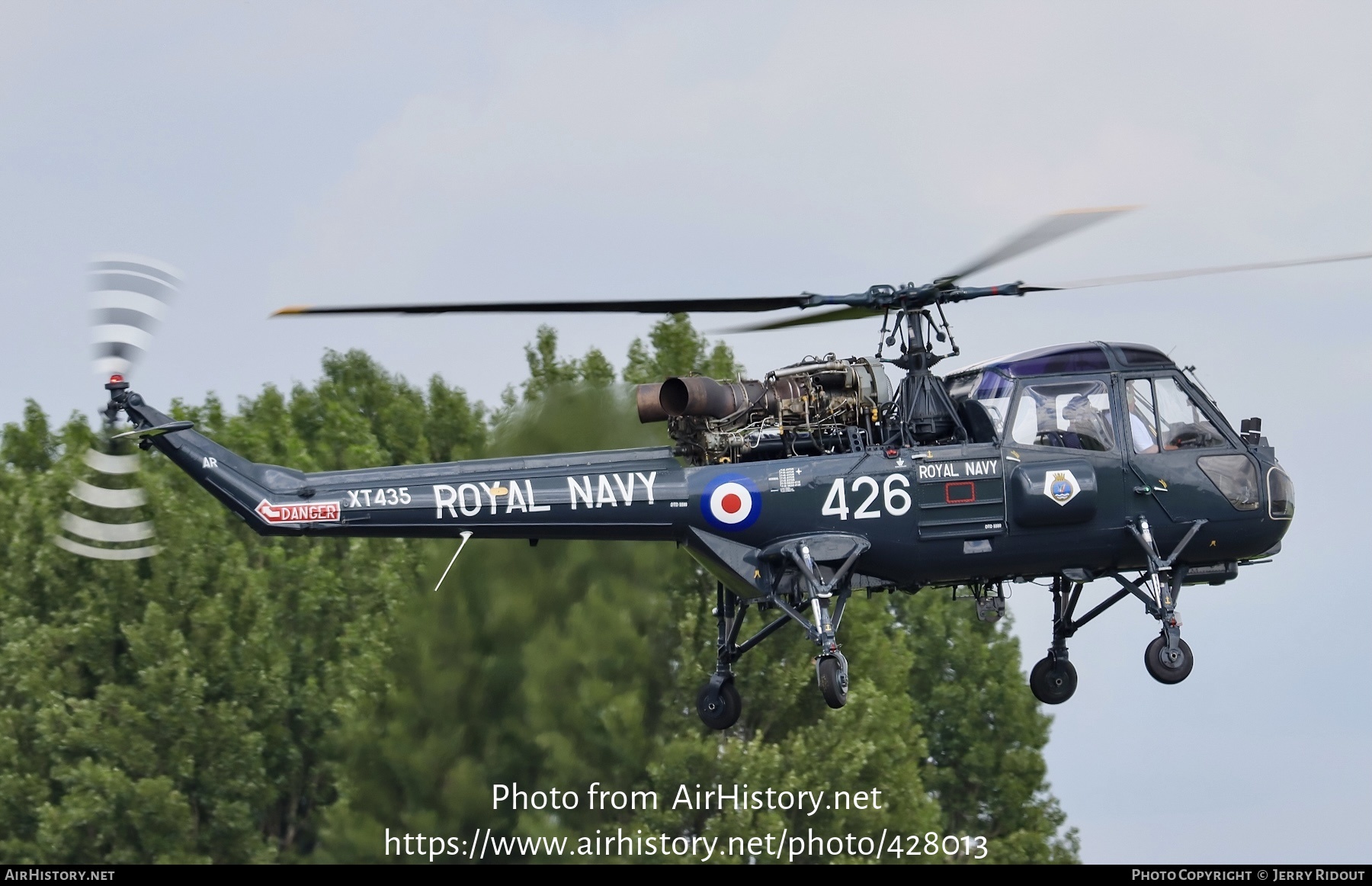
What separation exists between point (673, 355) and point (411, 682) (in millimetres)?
10558

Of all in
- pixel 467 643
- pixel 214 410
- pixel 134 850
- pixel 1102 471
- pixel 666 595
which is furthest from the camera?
pixel 214 410

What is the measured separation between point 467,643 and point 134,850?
11.2 metres

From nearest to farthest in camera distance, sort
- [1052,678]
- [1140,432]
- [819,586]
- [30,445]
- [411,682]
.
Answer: [819,586], [1140,432], [1052,678], [411,682], [30,445]

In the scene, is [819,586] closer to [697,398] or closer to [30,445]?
[697,398]

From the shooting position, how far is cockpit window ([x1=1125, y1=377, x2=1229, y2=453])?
20016mm

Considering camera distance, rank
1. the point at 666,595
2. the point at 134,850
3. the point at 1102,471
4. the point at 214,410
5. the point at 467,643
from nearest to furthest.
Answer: the point at 1102,471 → the point at 467,643 → the point at 666,595 → the point at 134,850 → the point at 214,410

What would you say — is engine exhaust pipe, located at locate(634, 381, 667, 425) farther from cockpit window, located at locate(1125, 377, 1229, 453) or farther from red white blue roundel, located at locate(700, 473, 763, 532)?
cockpit window, located at locate(1125, 377, 1229, 453)

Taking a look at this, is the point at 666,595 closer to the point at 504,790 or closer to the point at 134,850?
the point at 504,790

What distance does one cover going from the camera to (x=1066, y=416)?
19844 millimetres

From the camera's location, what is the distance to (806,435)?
1972 centimetres

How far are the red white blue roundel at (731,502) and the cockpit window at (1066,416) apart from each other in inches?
109

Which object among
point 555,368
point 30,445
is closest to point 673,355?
point 555,368

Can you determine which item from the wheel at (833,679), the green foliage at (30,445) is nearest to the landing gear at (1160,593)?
the wheel at (833,679)
